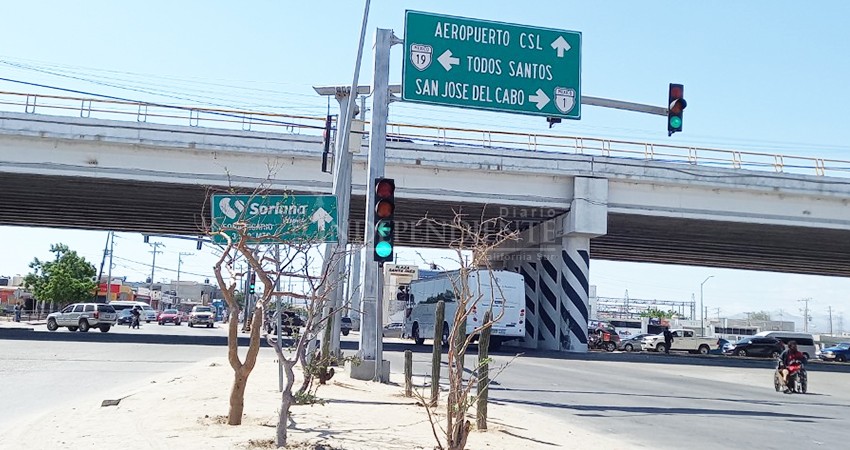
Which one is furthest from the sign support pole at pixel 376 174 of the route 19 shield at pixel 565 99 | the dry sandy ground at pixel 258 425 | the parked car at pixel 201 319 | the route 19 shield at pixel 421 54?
the parked car at pixel 201 319

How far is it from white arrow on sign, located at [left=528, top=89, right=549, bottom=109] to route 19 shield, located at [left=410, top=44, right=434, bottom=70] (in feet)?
7.42

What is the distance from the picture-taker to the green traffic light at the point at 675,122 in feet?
53.5

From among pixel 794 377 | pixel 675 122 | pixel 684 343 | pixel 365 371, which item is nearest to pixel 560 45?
pixel 675 122

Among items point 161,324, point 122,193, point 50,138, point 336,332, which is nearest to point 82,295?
point 161,324

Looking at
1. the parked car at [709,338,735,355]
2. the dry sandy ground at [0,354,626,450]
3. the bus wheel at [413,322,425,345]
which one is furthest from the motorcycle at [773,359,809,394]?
the parked car at [709,338,735,355]

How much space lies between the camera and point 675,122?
16.3 meters

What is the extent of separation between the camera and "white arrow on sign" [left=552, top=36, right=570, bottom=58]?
16.5 metres

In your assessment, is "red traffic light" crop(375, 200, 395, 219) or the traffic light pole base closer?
"red traffic light" crop(375, 200, 395, 219)

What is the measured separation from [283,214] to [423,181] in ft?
66.9

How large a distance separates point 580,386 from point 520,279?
16.2m

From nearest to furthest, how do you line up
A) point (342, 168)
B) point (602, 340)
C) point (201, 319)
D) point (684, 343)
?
1. point (342, 168)
2. point (602, 340)
3. point (684, 343)
4. point (201, 319)

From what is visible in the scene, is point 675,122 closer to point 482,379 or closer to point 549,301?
point 482,379

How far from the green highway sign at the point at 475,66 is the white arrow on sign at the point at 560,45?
303 millimetres

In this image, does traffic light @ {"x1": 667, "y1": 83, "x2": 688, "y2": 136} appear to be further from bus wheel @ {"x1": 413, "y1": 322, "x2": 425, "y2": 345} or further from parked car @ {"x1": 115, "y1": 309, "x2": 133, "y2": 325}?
parked car @ {"x1": 115, "y1": 309, "x2": 133, "y2": 325}
